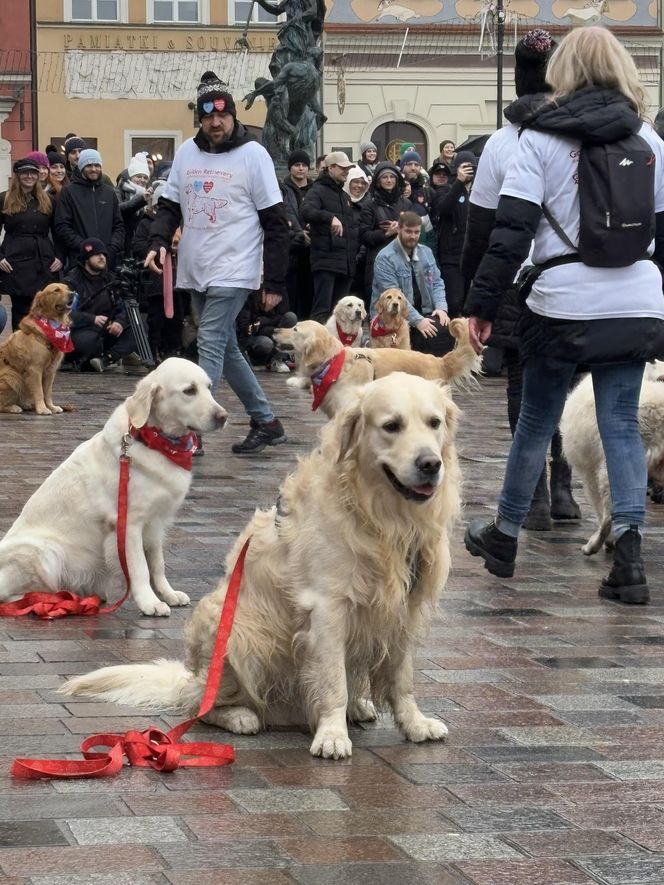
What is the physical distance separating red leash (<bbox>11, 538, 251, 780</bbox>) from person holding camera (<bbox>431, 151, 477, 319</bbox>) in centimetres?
1313

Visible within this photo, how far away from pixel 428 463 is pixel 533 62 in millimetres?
3625

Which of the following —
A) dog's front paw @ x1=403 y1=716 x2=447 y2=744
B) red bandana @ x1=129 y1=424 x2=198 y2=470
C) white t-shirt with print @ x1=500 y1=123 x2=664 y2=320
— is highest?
white t-shirt with print @ x1=500 y1=123 x2=664 y2=320

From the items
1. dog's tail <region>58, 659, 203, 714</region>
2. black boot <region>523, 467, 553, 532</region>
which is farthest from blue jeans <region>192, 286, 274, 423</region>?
dog's tail <region>58, 659, 203, 714</region>

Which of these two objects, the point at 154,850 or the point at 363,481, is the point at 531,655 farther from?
the point at 154,850

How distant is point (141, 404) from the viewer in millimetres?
6523

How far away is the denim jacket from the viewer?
16.5 metres

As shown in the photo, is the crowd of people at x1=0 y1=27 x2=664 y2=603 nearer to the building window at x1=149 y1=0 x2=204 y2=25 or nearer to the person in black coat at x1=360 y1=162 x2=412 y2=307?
the person in black coat at x1=360 y1=162 x2=412 y2=307

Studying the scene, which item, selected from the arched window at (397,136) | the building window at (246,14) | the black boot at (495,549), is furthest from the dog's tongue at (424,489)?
the building window at (246,14)

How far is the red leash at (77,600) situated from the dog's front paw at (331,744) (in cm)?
212

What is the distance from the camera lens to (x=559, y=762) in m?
4.25

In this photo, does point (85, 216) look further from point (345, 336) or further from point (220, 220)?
point (220, 220)

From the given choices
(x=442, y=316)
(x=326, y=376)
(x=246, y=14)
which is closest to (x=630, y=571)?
(x=326, y=376)

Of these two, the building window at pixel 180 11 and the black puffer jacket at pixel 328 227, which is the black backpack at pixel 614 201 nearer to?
the black puffer jacket at pixel 328 227

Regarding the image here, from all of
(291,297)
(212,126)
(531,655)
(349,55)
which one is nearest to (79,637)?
(531,655)
